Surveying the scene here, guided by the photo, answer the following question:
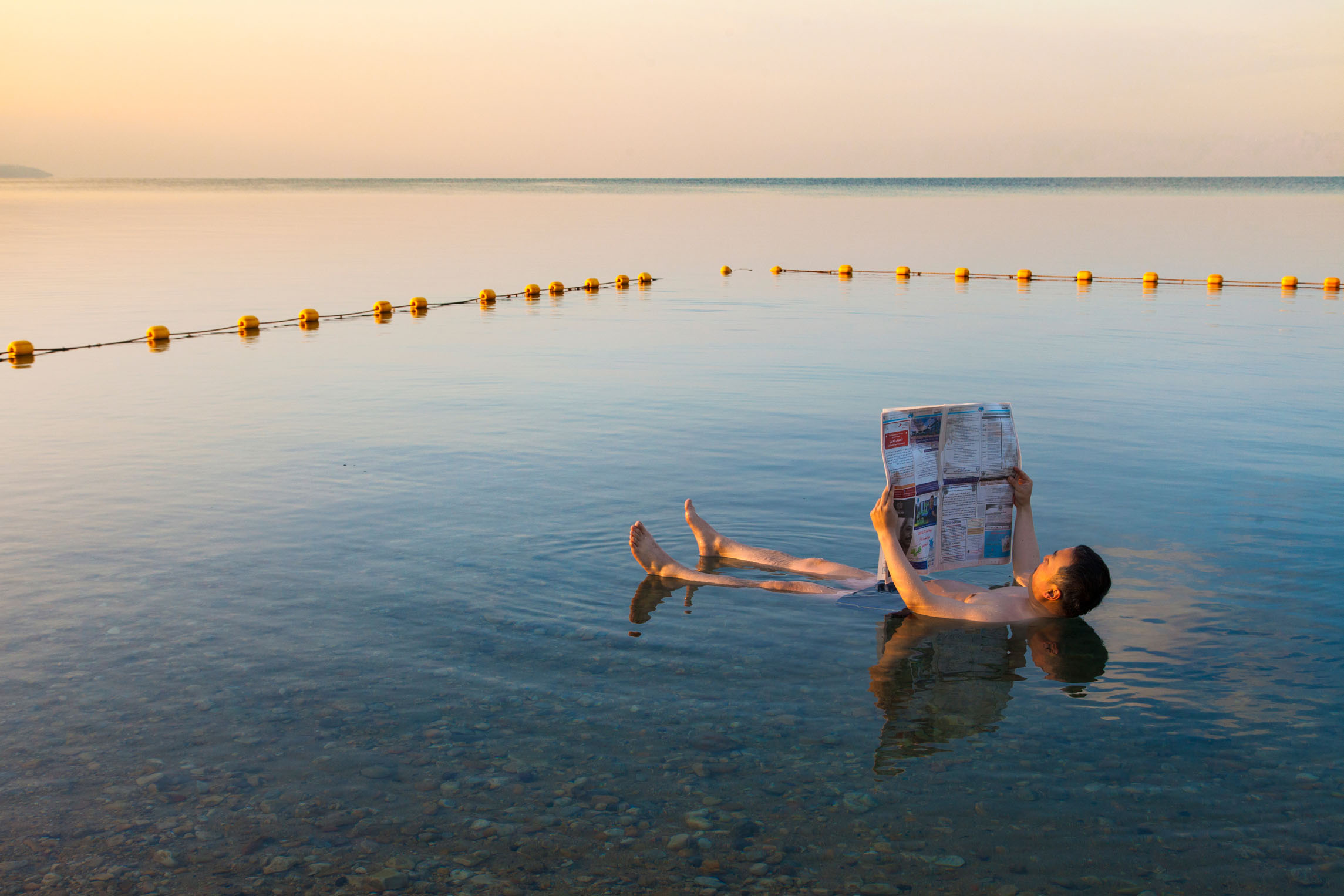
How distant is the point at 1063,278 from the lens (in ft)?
98.0

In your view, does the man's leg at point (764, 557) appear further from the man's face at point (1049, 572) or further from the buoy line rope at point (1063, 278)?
the buoy line rope at point (1063, 278)

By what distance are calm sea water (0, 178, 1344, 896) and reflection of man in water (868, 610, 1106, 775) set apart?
0.03 m

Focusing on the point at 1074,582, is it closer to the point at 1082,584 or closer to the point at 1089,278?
the point at 1082,584

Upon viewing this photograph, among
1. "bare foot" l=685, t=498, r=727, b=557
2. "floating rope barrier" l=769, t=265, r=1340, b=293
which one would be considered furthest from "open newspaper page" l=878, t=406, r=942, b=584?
"floating rope barrier" l=769, t=265, r=1340, b=293

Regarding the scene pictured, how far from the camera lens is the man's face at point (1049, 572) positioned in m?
6.08

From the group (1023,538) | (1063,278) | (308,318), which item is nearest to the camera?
(1023,538)

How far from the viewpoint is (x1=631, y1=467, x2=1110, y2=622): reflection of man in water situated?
19.9ft

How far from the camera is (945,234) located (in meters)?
49.2

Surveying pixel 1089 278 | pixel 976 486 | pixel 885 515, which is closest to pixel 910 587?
pixel 885 515

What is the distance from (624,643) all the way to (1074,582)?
98.5 inches

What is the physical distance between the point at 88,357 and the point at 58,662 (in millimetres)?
12616

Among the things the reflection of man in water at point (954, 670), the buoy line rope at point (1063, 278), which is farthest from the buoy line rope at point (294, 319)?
the reflection of man in water at point (954, 670)

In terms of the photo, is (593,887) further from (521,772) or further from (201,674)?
(201,674)

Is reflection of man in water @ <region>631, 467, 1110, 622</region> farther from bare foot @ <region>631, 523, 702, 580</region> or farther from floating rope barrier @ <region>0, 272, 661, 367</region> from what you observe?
floating rope barrier @ <region>0, 272, 661, 367</region>
